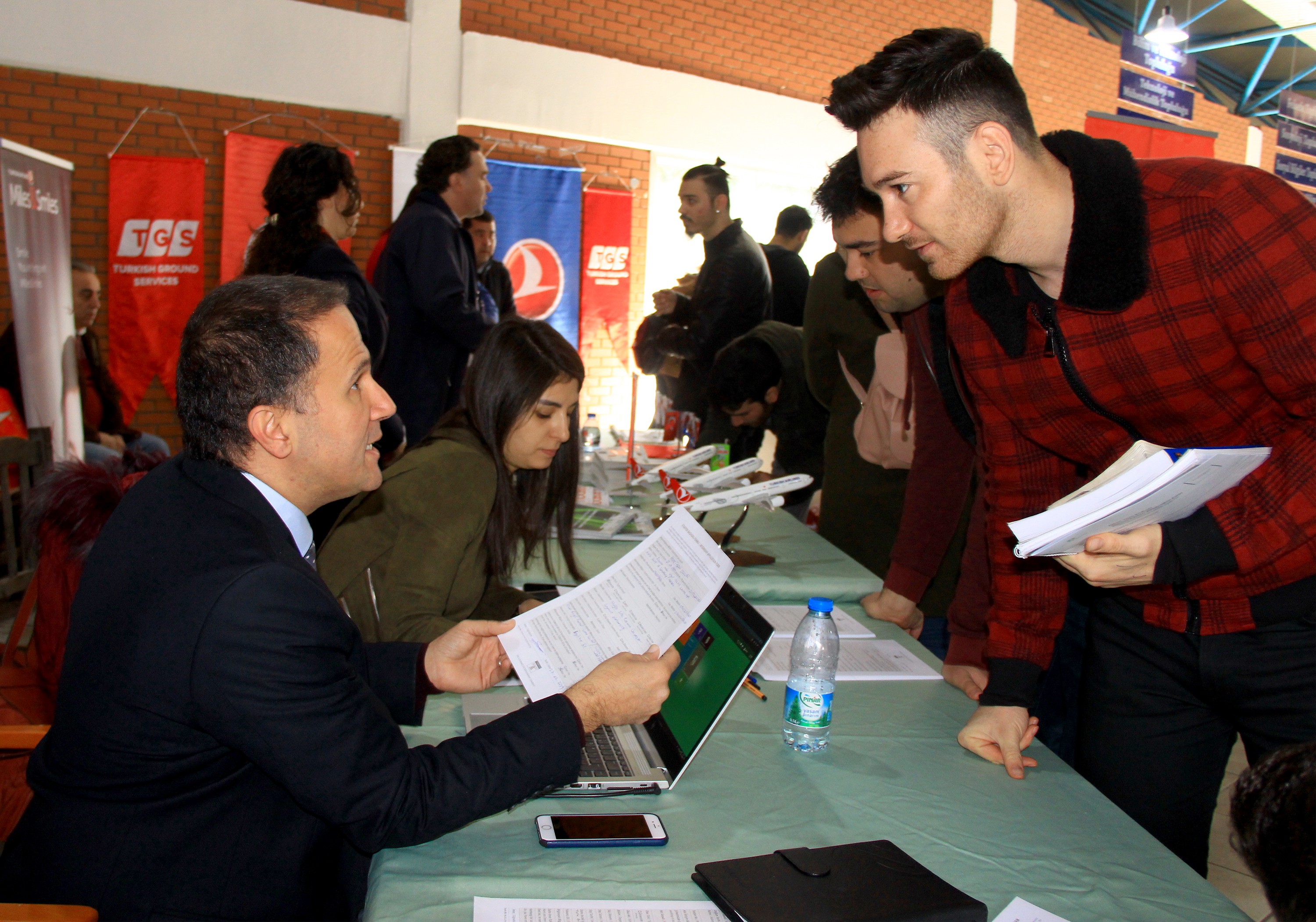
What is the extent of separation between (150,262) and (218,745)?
5.53 metres

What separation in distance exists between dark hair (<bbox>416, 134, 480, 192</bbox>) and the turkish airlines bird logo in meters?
3.11

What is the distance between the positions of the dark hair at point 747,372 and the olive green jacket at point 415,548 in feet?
5.27

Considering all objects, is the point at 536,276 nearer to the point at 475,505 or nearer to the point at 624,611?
the point at 475,505

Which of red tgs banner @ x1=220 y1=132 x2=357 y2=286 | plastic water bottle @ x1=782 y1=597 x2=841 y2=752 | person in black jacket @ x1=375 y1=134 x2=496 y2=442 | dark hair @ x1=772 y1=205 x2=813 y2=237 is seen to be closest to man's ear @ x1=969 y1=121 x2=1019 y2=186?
plastic water bottle @ x1=782 y1=597 x2=841 y2=752

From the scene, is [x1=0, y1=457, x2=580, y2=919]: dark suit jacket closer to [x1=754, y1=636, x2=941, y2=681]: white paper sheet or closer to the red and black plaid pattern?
[x1=754, y1=636, x2=941, y2=681]: white paper sheet

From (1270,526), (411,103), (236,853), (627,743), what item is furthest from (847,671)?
(411,103)

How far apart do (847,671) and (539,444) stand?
0.85 metres

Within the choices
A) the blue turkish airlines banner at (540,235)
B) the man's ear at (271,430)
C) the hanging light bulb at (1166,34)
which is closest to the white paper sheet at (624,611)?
the man's ear at (271,430)

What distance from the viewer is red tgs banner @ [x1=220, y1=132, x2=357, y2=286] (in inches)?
223

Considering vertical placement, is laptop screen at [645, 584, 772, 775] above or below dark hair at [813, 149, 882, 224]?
below

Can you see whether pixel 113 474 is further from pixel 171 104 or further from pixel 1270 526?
pixel 171 104

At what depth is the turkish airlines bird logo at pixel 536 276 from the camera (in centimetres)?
670

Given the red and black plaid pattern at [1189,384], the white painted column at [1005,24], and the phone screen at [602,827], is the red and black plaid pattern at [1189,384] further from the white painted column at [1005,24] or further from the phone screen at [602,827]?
the white painted column at [1005,24]

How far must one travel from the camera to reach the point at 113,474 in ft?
5.62
